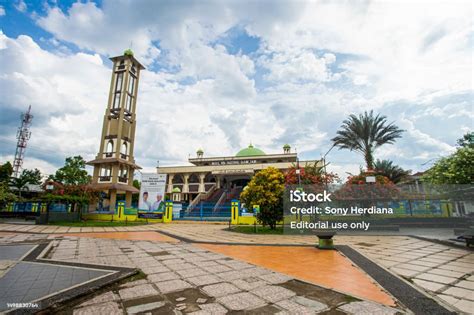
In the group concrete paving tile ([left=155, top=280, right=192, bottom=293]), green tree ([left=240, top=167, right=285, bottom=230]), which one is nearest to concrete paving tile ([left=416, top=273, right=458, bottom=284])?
concrete paving tile ([left=155, top=280, right=192, bottom=293])

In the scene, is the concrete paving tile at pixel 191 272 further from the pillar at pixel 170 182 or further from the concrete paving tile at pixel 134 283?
the pillar at pixel 170 182

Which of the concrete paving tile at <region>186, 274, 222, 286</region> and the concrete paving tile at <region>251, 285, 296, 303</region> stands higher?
the concrete paving tile at <region>251, 285, 296, 303</region>

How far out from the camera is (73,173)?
102ft

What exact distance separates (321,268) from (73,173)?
115 ft

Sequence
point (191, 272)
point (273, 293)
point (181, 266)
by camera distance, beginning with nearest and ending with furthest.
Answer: point (273, 293)
point (191, 272)
point (181, 266)

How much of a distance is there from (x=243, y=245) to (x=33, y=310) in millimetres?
6350

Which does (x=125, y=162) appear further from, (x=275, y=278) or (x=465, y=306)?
(x=465, y=306)

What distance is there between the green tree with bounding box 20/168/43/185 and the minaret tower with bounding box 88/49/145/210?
55.6 ft

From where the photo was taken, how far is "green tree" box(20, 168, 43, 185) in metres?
34.6

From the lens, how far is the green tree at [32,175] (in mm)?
34588

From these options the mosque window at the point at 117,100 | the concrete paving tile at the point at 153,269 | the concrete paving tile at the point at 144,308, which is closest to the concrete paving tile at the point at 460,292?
the concrete paving tile at the point at 144,308

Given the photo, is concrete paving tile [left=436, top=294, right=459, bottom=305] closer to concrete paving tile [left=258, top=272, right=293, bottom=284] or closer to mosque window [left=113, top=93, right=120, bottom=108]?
concrete paving tile [left=258, top=272, right=293, bottom=284]

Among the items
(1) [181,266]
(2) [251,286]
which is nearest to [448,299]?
(2) [251,286]

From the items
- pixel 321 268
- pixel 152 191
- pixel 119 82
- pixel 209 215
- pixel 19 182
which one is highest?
pixel 119 82
